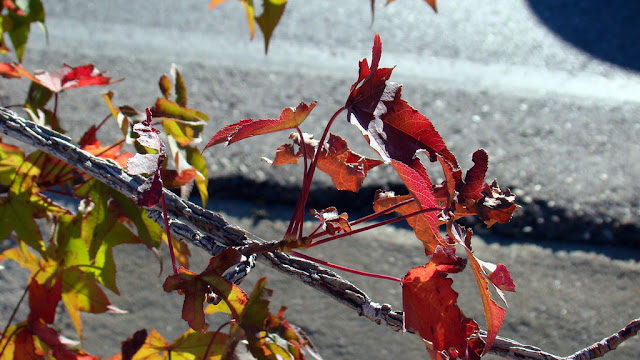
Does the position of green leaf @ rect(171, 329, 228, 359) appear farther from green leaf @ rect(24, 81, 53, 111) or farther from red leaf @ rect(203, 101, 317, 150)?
green leaf @ rect(24, 81, 53, 111)

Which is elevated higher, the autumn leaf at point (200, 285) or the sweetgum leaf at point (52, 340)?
the autumn leaf at point (200, 285)

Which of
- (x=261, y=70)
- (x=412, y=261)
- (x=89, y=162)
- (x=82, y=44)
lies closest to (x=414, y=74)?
(x=261, y=70)

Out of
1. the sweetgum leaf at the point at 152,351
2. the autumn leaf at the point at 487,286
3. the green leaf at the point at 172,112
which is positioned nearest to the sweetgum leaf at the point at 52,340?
the sweetgum leaf at the point at 152,351

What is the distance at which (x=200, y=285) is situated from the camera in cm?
42

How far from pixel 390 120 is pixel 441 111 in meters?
1.86

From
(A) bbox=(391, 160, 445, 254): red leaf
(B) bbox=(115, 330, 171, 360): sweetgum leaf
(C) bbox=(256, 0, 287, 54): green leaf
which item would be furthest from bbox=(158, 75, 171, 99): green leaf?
(A) bbox=(391, 160, 445, 254): red leaf

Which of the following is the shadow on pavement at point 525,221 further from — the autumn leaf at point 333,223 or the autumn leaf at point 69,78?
the autumn leaf at point 333,223

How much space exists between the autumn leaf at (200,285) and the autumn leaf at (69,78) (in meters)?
0.36

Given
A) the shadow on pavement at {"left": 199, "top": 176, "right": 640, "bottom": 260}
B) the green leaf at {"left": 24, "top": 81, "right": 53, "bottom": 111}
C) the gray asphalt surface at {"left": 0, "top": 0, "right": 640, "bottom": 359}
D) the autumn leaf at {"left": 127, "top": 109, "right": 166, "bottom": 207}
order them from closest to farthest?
the autumn leaf at {"left": 127, "top": 109, "right": 166, "bottom": 207} → the green leaf at {"left": 24, "top": 81, "right": 53, "bottom": 111} → the gray asphalt surface at {"left": 0, "top": 0, "right": 640, "bottom": 359} → the shadow on pavement at {"left": 199, "top": 176, "right": 640, "bottom": 260}

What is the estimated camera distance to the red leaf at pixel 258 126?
16.1 inches

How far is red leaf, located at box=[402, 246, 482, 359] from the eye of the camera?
1.37 feet

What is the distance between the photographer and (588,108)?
233 cm

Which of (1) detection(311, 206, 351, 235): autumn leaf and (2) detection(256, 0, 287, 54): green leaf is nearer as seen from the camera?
(1) detection(311, 206, 351, 235): autumn leaf

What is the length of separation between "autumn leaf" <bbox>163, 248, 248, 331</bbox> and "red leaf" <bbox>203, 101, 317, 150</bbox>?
0.24 ft
